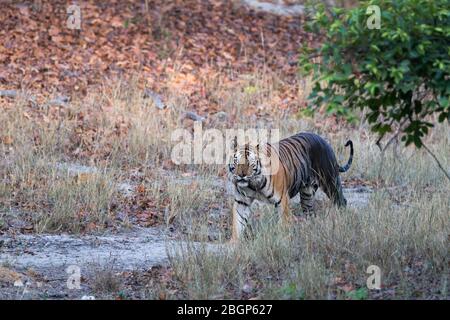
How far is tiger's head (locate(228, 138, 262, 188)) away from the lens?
805 centimetres

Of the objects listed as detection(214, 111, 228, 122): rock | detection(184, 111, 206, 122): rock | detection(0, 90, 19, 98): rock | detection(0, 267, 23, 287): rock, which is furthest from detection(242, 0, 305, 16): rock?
detection(0, 267, 23, 287): rock

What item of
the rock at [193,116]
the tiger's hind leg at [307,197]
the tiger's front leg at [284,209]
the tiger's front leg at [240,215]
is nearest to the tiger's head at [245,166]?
the tiger's front leg at [240,215]

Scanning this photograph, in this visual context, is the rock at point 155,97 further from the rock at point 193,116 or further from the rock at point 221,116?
the rock at point 221,116

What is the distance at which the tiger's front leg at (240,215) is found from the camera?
8148mm

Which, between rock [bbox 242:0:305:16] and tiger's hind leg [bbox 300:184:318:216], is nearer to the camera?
tiger's hind leg [bbox 300:184:318:216]

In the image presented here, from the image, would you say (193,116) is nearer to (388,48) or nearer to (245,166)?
(245,166)

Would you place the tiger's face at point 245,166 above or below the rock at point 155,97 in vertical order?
below

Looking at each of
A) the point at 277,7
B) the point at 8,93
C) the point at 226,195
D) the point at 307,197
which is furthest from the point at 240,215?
the point at 277,7

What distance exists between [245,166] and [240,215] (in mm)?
516

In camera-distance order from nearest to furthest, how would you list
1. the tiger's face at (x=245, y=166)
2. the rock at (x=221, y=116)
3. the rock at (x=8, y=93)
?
the tiger's face at (x=245, y=166) < the rock at (x=8, y=93) < the rock at (x=221, y=116)

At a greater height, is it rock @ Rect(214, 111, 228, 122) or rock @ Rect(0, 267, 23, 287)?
rock @ Rect(214, 111, 228, 122)

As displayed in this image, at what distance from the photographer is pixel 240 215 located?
27.1 feet

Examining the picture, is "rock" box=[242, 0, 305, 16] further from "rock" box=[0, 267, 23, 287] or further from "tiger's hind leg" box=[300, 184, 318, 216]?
"rock" box=[0, 267, 23, 287]
